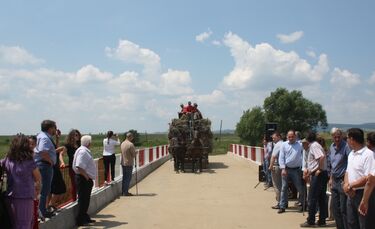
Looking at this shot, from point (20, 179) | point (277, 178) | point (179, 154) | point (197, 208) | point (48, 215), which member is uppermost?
point (20, 179)

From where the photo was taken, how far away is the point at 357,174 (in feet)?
20.9

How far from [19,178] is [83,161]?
332 centimetres

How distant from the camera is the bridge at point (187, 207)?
9.73 m

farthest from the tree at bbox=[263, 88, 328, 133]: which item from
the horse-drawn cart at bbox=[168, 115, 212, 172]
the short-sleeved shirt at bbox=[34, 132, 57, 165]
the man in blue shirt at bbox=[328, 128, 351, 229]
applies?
the short-sleeved shirt at bbox=[34, 132, 57, 165]

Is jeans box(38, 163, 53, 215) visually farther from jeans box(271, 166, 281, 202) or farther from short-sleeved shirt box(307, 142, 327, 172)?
jeans box(271, 166, 281, 202)

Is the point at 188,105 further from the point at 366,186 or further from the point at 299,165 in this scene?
the point at 366,186

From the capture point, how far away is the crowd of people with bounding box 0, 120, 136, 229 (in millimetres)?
6215

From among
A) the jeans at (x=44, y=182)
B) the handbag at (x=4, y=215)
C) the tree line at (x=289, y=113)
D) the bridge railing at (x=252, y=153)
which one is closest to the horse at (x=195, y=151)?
the bridge railing at (x=252, y=153)

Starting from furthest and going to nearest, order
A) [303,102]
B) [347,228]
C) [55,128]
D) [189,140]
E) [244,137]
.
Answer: [244,137] → [303,102] → [189,140] → [55,128] → [347,228]

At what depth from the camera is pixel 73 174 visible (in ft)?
33.5

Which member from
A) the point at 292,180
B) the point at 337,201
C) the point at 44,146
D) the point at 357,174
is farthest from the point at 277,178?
the point at 44,146

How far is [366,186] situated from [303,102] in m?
70.8

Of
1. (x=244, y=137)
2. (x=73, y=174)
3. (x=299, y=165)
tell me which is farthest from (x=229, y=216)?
(x=244, y=137)

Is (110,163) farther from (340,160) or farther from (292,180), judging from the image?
(340,160)
